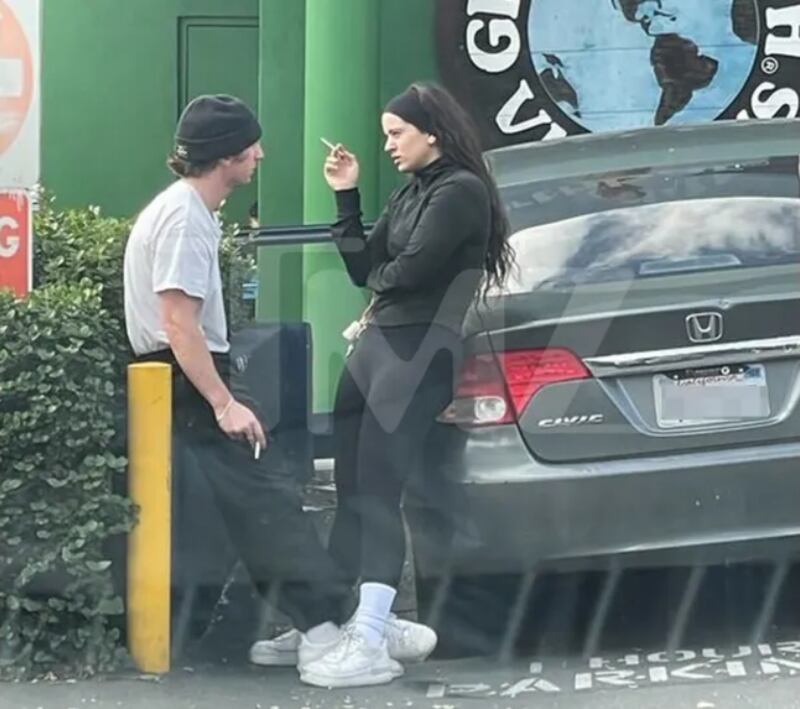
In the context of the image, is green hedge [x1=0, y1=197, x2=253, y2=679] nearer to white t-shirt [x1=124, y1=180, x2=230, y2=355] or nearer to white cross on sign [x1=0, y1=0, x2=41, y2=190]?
white t-shirt [x1=124, y1=180, x2=230, y2=355]

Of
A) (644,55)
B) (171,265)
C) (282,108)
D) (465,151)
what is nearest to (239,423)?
(171,265)

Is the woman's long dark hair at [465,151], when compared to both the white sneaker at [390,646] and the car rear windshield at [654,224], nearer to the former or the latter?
the car rear windshield at [654,224]

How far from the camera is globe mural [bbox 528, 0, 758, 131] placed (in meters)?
9.94

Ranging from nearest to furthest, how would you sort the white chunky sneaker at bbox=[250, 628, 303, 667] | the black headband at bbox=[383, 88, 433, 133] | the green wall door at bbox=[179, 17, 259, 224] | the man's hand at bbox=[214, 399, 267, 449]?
the man's hand at bbox=[214, 399, 267, 449]
the black headband at bbox=[383, 88, 433, 133]
the white chunky sneaker at bbox=[250, 628, 303, 667]
the green wall door at bbox=[179, 17, 259, 224]

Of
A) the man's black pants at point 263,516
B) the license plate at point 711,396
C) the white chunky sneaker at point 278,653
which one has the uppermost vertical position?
the license plate at point 711,396

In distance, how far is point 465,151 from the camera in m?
5.14

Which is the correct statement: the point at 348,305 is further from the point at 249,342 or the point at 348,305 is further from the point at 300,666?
the point at 300,666

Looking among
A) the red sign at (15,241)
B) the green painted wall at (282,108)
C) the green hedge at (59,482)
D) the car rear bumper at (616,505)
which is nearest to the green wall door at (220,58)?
the green painted wall at (282,108)

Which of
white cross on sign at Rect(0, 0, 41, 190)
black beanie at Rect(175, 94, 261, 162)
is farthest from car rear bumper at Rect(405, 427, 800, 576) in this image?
white cross on sign at Rect(0, 0, 41, 190)

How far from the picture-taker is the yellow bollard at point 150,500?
496 cm

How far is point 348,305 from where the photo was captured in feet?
24.9

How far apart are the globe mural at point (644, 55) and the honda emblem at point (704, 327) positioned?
5143 millimetres

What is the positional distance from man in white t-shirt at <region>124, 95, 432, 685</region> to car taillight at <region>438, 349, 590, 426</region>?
603mm

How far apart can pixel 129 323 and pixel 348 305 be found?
2.61 meters
